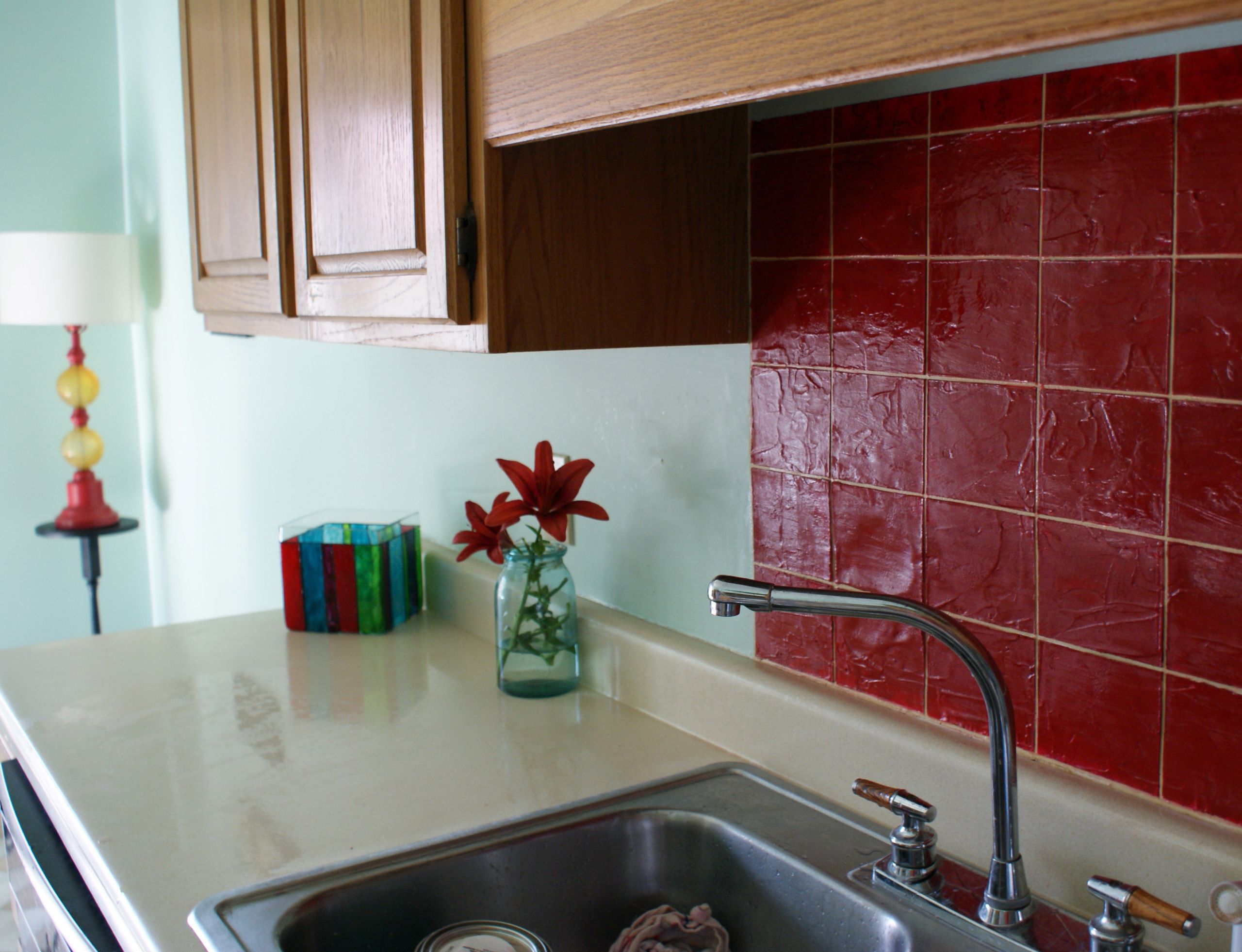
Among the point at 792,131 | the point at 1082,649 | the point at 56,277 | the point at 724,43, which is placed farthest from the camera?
the point at 56,277

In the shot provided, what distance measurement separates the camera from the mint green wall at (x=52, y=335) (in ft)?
10.6

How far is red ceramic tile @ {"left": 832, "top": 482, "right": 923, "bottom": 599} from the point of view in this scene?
41.9 inches

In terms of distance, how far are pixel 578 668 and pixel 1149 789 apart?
773 mm

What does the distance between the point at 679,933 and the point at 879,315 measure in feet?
A: 1.93

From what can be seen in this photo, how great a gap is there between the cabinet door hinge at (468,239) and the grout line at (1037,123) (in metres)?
0.32

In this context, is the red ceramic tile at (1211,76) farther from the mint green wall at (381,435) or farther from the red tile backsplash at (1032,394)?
the mint green wall at (381,435)

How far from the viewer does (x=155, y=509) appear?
11.4 feet

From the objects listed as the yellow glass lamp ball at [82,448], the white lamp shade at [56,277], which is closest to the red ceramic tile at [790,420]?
the white lamp shade at [56,277]

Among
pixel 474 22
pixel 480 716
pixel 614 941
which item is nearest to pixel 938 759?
pixel 614 941

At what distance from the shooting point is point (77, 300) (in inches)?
120

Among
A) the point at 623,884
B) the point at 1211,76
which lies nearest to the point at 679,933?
the point at 623,884

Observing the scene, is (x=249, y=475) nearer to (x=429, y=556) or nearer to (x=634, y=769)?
(x=429, y=556)

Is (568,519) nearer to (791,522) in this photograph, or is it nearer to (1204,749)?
(791,522)

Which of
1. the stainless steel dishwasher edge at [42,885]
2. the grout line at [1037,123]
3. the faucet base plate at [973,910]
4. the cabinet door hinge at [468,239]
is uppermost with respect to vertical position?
the grout line at [1037,123]
